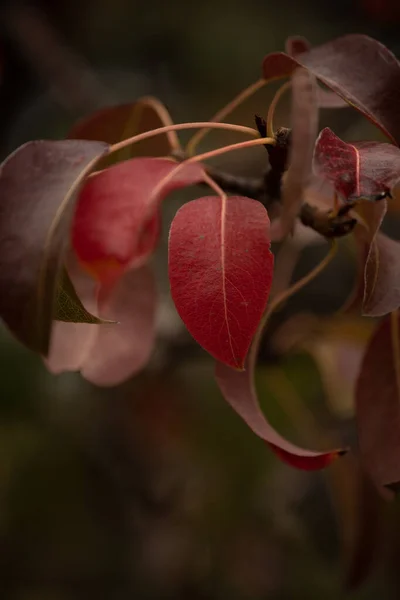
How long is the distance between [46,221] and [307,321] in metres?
0.57

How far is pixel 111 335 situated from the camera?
529 millimetres

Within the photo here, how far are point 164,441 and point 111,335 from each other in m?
0.82

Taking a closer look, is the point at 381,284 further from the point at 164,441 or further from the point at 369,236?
the point at 164,441

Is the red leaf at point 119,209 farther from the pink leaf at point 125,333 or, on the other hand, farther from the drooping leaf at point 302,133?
the drooping leaf at point 302,133

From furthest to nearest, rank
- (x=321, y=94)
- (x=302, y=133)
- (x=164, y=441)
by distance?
(x=164, y=441) → (x=321, y=94) → (x=302, y=133)

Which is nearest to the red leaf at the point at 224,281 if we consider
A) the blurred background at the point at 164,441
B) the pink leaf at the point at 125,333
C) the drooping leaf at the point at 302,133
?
the drooping leaf at the point at 302,133

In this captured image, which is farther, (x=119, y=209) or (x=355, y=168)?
(x=119, y=209)

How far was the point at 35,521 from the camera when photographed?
121cm

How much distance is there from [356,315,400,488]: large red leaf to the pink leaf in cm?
17

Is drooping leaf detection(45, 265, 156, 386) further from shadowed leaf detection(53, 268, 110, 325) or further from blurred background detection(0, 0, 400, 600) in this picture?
blurred background detection(0, 0, 400, 600)

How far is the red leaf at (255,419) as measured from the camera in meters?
0.41

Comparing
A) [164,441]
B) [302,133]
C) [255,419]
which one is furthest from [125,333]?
[164,441]

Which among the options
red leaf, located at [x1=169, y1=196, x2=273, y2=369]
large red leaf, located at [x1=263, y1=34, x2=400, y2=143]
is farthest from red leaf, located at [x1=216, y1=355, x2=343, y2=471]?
large red leaf, located at [x1=263, y1=34, x2=400, y2=143]

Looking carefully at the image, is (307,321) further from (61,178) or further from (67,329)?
(61,178)
